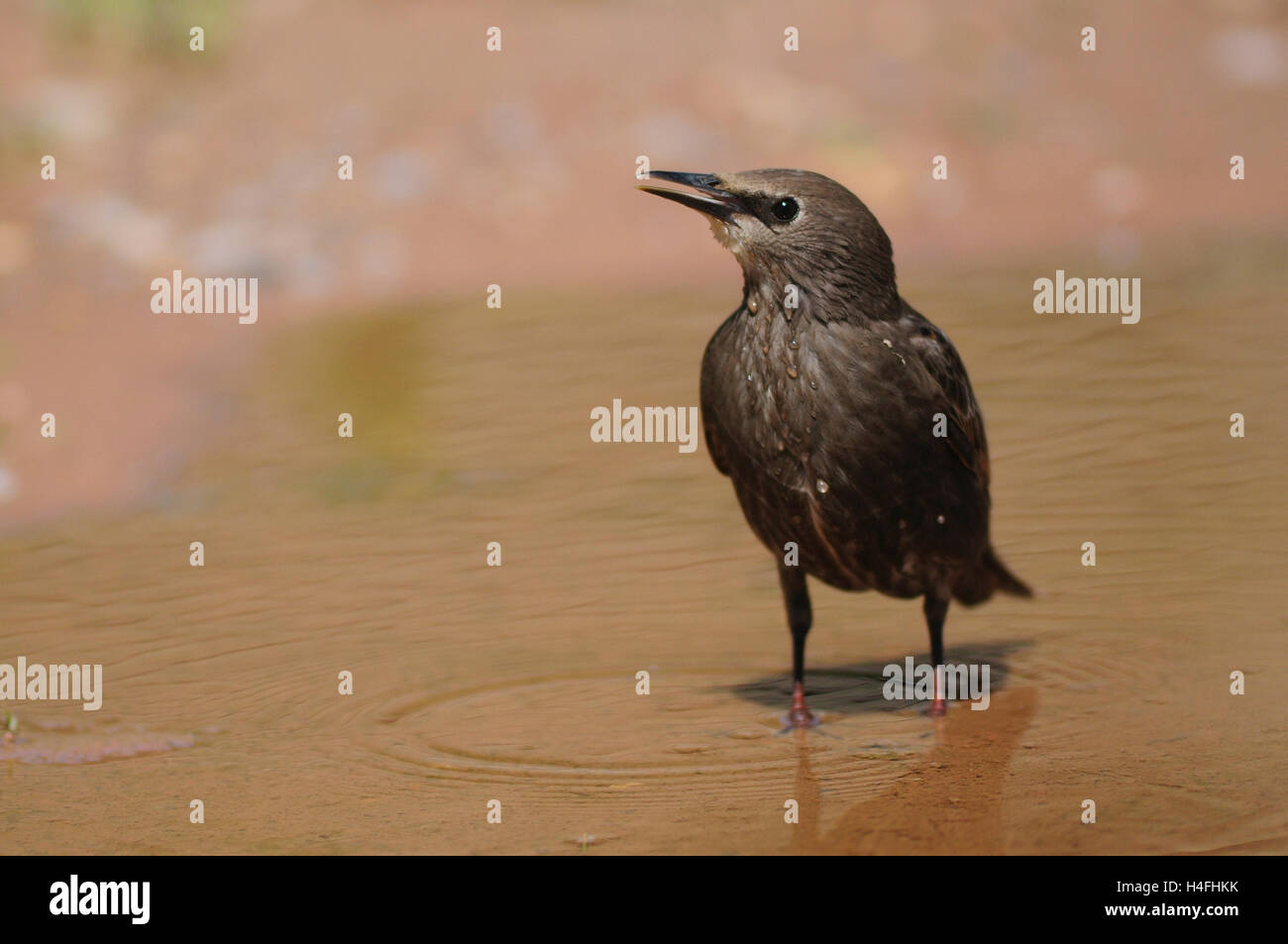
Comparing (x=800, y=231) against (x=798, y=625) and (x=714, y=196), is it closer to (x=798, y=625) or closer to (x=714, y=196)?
(x=714, y=196)

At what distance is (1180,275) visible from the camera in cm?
1414

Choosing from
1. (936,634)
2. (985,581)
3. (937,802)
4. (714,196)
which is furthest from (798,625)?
(714,196)

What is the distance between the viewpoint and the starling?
6.23 meters

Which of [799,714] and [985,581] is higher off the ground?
[985,581]

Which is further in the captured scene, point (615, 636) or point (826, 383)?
point (615, 636)

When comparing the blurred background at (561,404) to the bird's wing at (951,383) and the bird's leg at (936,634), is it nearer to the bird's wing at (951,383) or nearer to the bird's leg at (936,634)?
the bird's leg at (936,634)

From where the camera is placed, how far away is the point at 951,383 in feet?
21.3

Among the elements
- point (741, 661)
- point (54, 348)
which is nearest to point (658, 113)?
point (54, 348)

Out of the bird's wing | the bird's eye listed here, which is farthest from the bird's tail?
the bird's eye

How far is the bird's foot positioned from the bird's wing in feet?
3.30

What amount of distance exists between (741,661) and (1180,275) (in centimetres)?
785

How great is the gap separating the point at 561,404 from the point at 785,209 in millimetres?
5383

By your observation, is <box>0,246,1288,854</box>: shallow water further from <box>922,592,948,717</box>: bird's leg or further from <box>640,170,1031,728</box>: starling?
<box>640,170,1031,728</box>: starling

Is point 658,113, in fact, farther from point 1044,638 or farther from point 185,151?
point 1044,638
